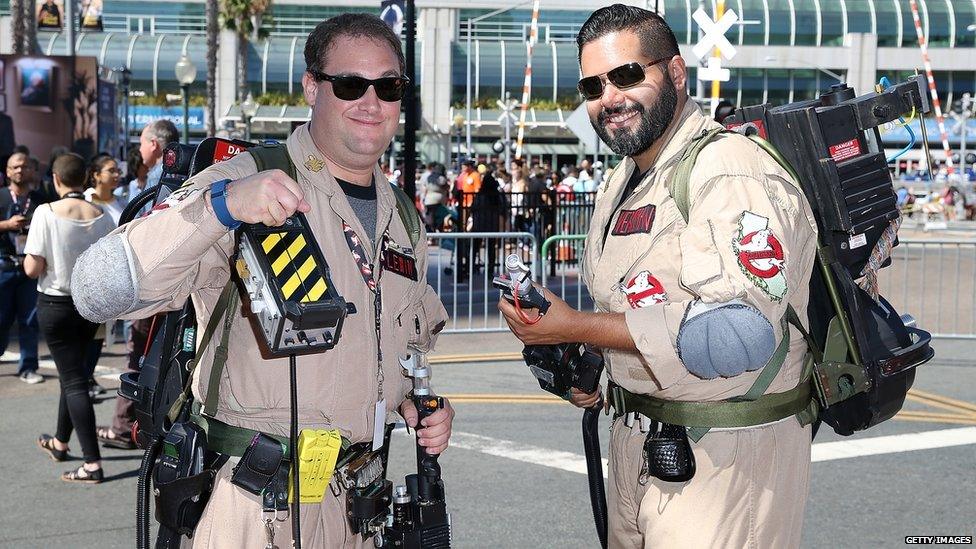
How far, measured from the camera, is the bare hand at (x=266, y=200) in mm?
2629

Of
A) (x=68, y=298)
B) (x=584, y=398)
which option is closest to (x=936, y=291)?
(x=68, y=298)

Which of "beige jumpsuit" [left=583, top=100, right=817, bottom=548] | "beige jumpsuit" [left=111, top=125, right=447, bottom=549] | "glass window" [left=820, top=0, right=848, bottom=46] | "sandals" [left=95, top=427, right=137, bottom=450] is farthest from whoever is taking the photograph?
"glass window" [left=820, top=0, right=848, bottom=46]

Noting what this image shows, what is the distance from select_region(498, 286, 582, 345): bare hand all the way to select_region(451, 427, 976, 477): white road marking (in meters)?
3.97

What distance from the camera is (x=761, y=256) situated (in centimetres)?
294

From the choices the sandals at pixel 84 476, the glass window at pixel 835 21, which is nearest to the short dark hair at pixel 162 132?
the sandals at pixel 84 476

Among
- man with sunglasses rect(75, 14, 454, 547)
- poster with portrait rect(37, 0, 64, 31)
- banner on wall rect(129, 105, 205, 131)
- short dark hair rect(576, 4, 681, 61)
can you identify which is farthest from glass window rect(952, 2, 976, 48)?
man with sunglasses rect(75, 14, 454, 547)

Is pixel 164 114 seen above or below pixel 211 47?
below

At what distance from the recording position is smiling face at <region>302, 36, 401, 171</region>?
3305 mm

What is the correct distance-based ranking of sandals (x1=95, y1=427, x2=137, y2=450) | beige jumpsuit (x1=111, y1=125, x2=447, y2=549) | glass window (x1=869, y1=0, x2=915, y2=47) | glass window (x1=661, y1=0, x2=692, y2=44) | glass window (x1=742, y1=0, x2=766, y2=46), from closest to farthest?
beige jumpsuit (x1=111, y1=125, x2=447, y2=549)
sandals (x1=95, y1=427, x2=137, y2=450)
glass window (x1=661, y1=0, x2=692, y2=44)
glass window (x1=742, y1=0, x2=766, y2=46)
glass window (x1=869, y1=0, x2=915, y2=47)

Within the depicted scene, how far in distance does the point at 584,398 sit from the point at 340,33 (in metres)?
1.39

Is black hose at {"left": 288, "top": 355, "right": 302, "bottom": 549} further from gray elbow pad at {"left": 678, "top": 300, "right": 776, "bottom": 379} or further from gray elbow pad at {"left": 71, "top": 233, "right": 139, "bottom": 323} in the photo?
gray elbow pad at {"left": 678, "top": 300, "right": 776, "bottom": 379}

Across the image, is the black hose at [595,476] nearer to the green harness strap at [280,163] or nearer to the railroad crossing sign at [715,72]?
the green harness strap at [280,163]

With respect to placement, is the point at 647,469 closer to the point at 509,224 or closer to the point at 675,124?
the point at 675,124

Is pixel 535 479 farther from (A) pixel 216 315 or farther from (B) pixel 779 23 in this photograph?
(B) pixel 779 23
